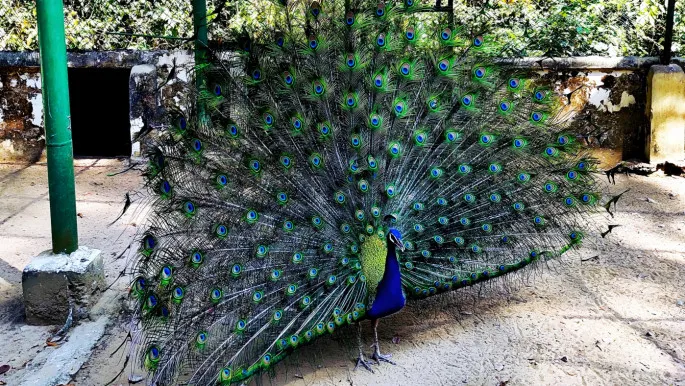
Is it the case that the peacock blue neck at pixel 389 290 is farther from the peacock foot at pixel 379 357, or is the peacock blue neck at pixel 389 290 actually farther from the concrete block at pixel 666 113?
the concrete block at pixel 666 113

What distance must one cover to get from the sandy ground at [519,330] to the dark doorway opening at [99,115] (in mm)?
3640

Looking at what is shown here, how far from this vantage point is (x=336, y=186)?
12.8 feet

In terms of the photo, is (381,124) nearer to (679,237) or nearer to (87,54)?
(679,237)

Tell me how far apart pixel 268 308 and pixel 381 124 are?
123cm

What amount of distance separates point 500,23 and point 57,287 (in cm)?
641

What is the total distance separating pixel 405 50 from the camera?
4.21 meters

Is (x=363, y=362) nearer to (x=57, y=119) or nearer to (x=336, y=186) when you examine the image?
(x=336, y=186)

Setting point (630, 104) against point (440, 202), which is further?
point (630, 104)

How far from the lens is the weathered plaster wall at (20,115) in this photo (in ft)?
26.1

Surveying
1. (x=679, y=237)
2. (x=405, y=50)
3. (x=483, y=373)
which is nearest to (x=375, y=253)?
→ (x=483, y=373)

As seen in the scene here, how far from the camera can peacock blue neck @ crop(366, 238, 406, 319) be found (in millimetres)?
3715

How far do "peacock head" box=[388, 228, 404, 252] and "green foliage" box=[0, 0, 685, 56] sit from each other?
4744 millimetres

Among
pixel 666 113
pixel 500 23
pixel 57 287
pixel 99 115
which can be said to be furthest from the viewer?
pixel 99 115

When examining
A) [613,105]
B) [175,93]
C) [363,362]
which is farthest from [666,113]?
[175,93]
